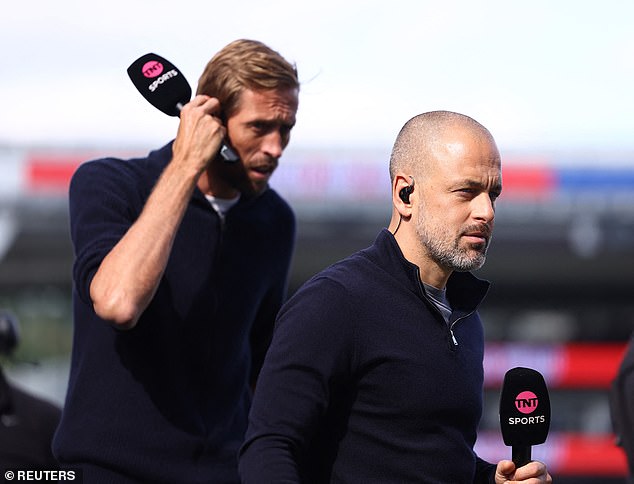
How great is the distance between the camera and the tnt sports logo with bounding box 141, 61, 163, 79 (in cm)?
406

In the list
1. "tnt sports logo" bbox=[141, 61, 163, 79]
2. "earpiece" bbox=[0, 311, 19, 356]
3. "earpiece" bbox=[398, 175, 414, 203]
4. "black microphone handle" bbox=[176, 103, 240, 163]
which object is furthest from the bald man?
"earpiece" bbox=[0, 311, 19, 356]

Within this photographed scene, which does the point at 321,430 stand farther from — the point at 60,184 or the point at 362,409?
the point at 60,184

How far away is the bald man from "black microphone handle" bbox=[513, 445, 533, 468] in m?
0.02

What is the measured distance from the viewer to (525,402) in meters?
3.04

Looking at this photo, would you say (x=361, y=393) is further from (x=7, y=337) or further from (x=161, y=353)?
(x=7, y=337)

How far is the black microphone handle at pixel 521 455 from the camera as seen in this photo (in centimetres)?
305

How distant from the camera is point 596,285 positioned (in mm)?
21094


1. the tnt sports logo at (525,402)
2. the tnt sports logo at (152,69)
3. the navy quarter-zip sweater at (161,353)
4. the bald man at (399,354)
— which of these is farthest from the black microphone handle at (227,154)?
the tnt sports logo at (525,402)

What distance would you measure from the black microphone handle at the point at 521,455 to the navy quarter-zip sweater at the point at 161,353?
115cm

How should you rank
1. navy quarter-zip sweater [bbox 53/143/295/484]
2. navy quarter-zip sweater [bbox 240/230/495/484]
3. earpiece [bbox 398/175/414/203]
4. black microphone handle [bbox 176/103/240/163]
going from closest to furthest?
navy quarter-zip sweater [bbox 240/230/495/484] < earpiece [bbox 398/175/414/203] < navy quarter-zip sweater [bbox 53/143/295/484] < black microphone handle [bbox 176/103/240/163]

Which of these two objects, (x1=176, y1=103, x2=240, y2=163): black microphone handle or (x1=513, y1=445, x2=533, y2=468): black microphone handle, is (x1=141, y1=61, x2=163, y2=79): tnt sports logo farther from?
(x1=513, y1=445, x2=533, y2=468): black microphone handle

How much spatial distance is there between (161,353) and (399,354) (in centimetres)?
100

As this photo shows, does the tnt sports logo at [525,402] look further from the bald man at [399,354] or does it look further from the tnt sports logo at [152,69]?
the tnt sports logo at [152,69]

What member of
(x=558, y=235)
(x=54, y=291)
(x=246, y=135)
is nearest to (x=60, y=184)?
(x=54, y=291)
